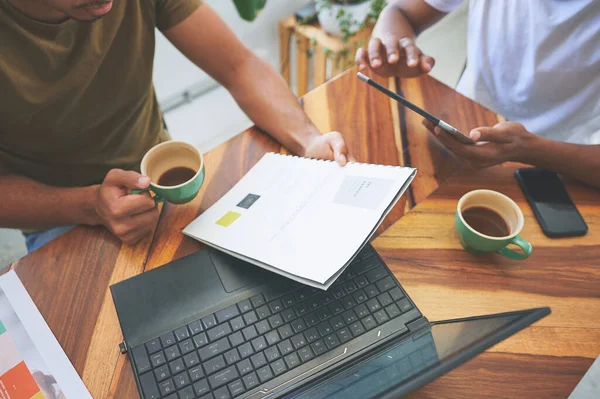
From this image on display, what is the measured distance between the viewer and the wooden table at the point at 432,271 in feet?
1.86

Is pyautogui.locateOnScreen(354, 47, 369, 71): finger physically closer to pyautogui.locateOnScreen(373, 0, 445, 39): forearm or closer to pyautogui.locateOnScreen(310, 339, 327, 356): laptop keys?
pyautogui.locateOnScreen(373, 0, 445, 39): forearm

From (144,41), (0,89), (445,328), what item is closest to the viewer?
(445,328)

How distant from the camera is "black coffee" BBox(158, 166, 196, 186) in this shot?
0.74 metres

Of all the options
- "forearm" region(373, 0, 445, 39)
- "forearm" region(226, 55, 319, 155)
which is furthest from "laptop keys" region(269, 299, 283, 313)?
"forearm" region(373, 0, 445, 39)

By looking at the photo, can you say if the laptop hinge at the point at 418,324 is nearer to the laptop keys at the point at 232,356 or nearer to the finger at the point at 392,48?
the laptop keys at the point at 232,356

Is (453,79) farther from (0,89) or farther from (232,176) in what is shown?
(0,89)

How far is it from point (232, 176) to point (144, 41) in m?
0.38

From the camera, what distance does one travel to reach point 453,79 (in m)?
2.26

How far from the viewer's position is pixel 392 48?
0.94 meters

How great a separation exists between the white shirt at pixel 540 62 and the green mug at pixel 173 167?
784 millimetres

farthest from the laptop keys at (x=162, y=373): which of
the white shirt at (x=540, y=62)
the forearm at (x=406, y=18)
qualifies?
the white shirt at (x=540, y=62)

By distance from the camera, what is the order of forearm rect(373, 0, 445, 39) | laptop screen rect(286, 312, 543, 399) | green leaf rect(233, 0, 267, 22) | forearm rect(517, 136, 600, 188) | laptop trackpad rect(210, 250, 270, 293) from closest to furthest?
laptop screen rect(286, 312, 543, 399)
laptop trackpad rect(210, 250, 270, 293)
forearm rect(517, 136, 600, 188)
forearm rect(373, 0, 445, 39)
green leaf rect(233, 0, 267, 22)

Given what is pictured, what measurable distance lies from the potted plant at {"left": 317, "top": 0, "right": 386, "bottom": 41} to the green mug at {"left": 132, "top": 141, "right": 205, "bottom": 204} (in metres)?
1.17

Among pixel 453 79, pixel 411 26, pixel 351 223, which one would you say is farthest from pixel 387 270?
pixel 453 79
